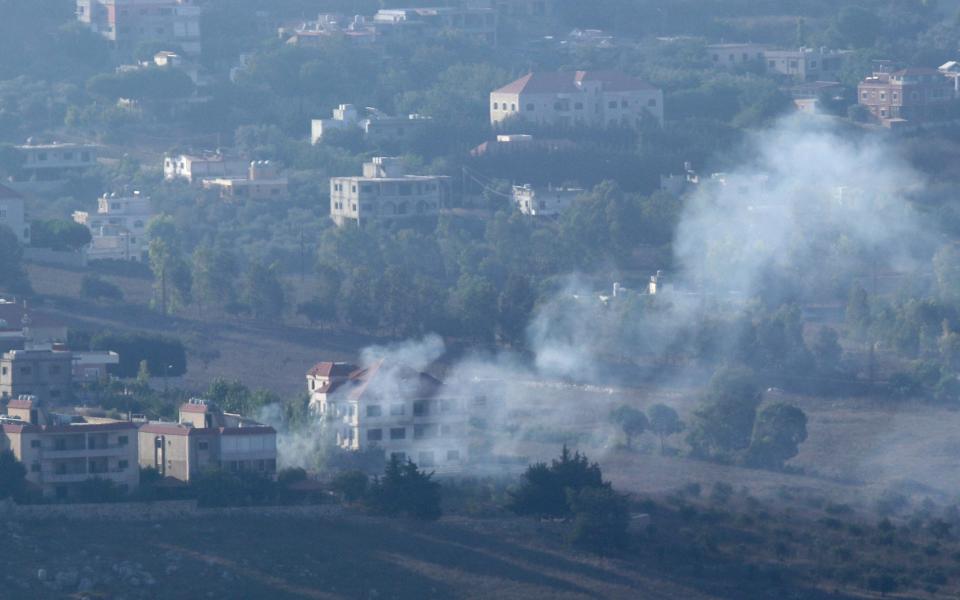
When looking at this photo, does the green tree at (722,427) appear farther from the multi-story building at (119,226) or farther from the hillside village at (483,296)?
the multi-story building at (119,226)

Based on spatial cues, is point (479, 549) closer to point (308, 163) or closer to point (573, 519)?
point (573, 519)

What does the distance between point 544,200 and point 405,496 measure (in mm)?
25138

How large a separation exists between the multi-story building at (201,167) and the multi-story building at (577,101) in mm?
7182

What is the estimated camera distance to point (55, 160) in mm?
68125

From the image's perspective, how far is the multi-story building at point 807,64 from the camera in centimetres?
8094

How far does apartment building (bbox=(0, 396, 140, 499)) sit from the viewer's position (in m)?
41.5

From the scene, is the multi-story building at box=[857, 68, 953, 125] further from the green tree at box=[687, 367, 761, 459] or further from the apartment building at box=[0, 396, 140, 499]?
the apartment building at box=[0, 396, 140, 499]

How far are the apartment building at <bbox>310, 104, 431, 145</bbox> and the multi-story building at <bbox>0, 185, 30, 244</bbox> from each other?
13.4 metres

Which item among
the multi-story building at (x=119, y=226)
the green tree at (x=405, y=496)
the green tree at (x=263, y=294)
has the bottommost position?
the green tree at (x=405, y=496)

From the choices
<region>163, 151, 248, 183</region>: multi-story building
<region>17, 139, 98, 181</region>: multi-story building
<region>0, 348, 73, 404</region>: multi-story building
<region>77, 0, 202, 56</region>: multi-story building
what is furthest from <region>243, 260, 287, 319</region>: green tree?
<region>77, 0, 202, 56</region>: multi-story building

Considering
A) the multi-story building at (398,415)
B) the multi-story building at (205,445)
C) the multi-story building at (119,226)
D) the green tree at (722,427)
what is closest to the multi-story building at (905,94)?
the multi-story building at (119,226)

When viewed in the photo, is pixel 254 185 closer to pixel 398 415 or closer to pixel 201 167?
pixel 201 167

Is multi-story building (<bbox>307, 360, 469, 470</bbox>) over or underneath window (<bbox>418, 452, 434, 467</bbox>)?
over

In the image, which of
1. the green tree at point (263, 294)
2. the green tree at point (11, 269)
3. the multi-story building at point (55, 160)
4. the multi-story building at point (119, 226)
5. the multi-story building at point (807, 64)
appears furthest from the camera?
the multi-story building at point (807, 64)
